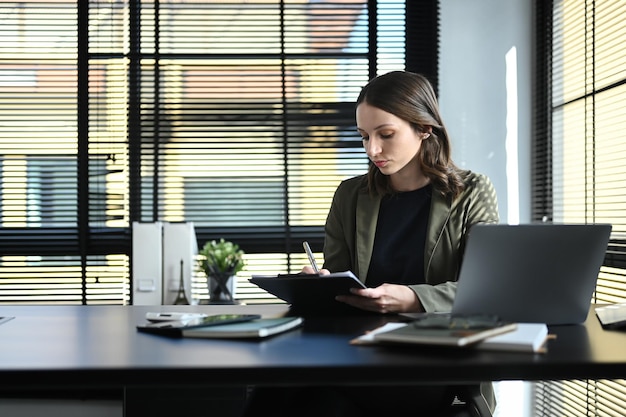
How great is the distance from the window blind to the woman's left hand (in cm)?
156

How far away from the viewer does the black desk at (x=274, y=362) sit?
1.20 metres

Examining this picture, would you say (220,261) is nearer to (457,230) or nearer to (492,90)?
(492,90)

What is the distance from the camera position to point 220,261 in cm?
398

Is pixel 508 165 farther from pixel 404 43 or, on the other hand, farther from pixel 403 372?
pixel 403 372

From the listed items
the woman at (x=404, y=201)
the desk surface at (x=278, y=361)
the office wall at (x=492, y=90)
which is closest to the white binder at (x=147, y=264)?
the office wall at (x=492, y=90)

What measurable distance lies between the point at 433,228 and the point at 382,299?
0.50 metres

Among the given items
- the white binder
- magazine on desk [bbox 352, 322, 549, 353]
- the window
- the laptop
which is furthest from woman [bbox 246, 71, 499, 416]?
the window

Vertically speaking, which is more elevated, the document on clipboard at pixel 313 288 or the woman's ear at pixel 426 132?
the woman's ear at pixel 426 132

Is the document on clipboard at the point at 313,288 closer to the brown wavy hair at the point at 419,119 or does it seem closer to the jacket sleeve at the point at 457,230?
the jacket sleeve at the point at 457,230

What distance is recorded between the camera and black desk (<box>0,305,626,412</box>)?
3.95 ft

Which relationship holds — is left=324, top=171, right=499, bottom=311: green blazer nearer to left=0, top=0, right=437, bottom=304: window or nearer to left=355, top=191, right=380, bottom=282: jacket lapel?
left=355, top=191, right=380, bottom=282: jacket lapel

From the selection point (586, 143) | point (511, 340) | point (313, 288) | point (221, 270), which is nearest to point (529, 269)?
point (511, 340)

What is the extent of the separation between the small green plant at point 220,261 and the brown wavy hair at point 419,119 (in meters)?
1.69

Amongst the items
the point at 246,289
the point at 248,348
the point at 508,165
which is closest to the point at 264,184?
the point at 246,289
